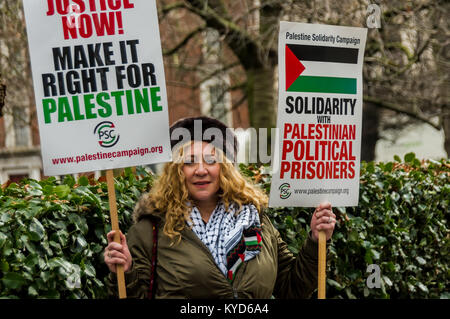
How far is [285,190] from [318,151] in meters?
0.30

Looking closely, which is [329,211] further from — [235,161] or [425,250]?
[425,250]

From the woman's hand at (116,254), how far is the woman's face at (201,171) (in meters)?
0.52

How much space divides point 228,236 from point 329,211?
2.15ft

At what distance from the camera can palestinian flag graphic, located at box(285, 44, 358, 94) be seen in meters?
3.70

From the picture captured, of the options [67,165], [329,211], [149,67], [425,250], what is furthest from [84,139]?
[425,250]

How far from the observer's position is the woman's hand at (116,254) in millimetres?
3004

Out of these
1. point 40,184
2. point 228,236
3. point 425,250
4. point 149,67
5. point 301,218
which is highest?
point 149,67

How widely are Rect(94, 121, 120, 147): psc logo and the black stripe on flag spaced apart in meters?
1.09

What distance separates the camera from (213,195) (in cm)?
346

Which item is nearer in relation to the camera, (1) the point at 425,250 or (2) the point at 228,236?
(2) the point at 228,236

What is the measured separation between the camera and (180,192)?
135 inches

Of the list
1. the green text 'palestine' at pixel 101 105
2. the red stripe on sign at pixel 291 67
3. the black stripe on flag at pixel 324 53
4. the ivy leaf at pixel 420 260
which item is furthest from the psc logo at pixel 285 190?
the ivy leaf at pixel 420 260

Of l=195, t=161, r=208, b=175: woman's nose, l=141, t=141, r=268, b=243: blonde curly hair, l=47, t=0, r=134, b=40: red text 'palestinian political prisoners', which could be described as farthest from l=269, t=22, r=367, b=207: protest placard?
l=47, t=0, r=134, b=40: red text 'palestinian political prisoners'

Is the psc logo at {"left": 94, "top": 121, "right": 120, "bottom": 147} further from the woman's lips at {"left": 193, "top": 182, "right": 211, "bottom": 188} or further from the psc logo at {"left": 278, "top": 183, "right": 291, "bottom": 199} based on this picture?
the psc logo at {"left": 278, "top": 183, "right": 291, "bottom": 199}
